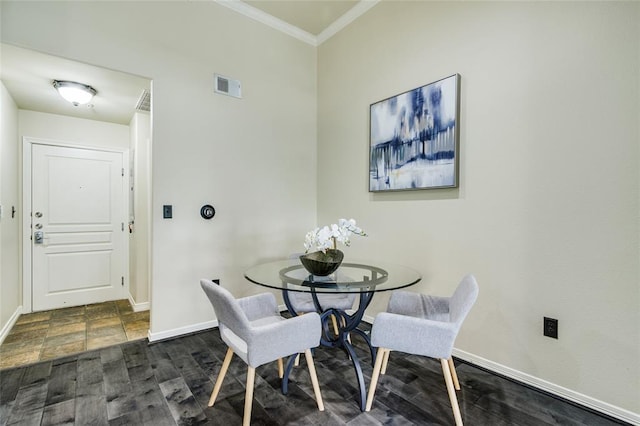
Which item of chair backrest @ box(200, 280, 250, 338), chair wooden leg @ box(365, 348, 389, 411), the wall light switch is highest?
the wall light switch

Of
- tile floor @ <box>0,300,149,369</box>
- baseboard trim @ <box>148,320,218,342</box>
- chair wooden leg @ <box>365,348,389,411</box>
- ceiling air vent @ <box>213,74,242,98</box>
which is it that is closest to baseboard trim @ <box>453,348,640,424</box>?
chair wooden leg @ <box>365,348,389,411</box>

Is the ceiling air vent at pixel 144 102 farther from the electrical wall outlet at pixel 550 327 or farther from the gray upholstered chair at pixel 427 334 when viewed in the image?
the electrical wall outlet at pixel 550 327

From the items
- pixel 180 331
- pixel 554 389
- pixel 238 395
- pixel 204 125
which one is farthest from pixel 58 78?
pixel 554 389

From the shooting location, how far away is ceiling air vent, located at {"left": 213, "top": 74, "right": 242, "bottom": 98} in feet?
9.74

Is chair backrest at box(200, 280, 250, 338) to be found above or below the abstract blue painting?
below

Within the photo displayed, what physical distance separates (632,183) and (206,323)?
3.27 meters

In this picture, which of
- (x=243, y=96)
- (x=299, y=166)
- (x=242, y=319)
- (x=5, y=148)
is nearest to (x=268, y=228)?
(x=299, y=166)

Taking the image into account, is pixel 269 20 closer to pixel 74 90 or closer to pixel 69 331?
pixel 74 90

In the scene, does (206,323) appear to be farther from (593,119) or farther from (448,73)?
(593,119)

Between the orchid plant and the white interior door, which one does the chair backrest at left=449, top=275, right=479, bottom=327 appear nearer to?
the orchid plant

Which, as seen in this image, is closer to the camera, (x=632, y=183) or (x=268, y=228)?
(x=632, y=183)

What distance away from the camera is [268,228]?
3.33 meters

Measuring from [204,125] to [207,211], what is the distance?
0.81 m

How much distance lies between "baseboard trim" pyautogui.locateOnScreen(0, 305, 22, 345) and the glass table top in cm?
237
